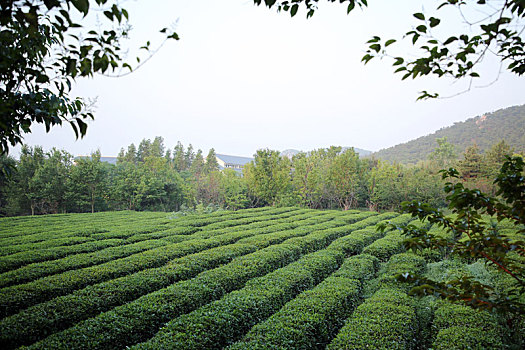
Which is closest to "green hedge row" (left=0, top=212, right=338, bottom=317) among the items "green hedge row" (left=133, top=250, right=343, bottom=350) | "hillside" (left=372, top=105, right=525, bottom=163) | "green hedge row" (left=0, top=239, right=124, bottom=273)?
"green hedge row" (left=0, top=239, right=124, bottom=273)

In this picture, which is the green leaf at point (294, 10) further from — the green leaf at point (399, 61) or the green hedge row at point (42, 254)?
the green hedge row at point (42, 254)

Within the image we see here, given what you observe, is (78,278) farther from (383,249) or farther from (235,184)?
(235,184)

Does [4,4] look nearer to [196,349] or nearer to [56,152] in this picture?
[196,349]

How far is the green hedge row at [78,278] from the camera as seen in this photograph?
5098mm

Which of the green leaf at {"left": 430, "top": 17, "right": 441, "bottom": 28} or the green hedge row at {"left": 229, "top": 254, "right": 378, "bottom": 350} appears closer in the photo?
the green leaf at {"left": 430, "top": 17, "right": 441, "bottom": 28}

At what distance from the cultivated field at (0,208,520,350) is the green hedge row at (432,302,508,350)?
0.01m

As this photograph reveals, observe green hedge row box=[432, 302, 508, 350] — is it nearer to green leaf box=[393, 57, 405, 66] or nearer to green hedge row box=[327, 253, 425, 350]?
green hedge row box=[327, 253, 425, 350]

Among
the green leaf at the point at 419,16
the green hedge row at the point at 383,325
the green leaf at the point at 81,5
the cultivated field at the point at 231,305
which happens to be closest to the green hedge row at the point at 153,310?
the cultivated field at the point at 231,305

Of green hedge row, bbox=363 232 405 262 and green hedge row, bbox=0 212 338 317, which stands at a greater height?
green hedge row, bbox=0 212 338 317

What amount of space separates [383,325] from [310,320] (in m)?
1.14

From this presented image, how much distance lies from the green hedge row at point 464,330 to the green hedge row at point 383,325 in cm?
38

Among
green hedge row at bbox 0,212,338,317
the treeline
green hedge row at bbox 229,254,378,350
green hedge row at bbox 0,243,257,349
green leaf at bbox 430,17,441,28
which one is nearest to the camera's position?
green leaf at bbox 430,17,441,28

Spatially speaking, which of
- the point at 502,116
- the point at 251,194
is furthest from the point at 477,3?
the point at 502,116

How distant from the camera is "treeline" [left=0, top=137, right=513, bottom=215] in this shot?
74.2 ft
